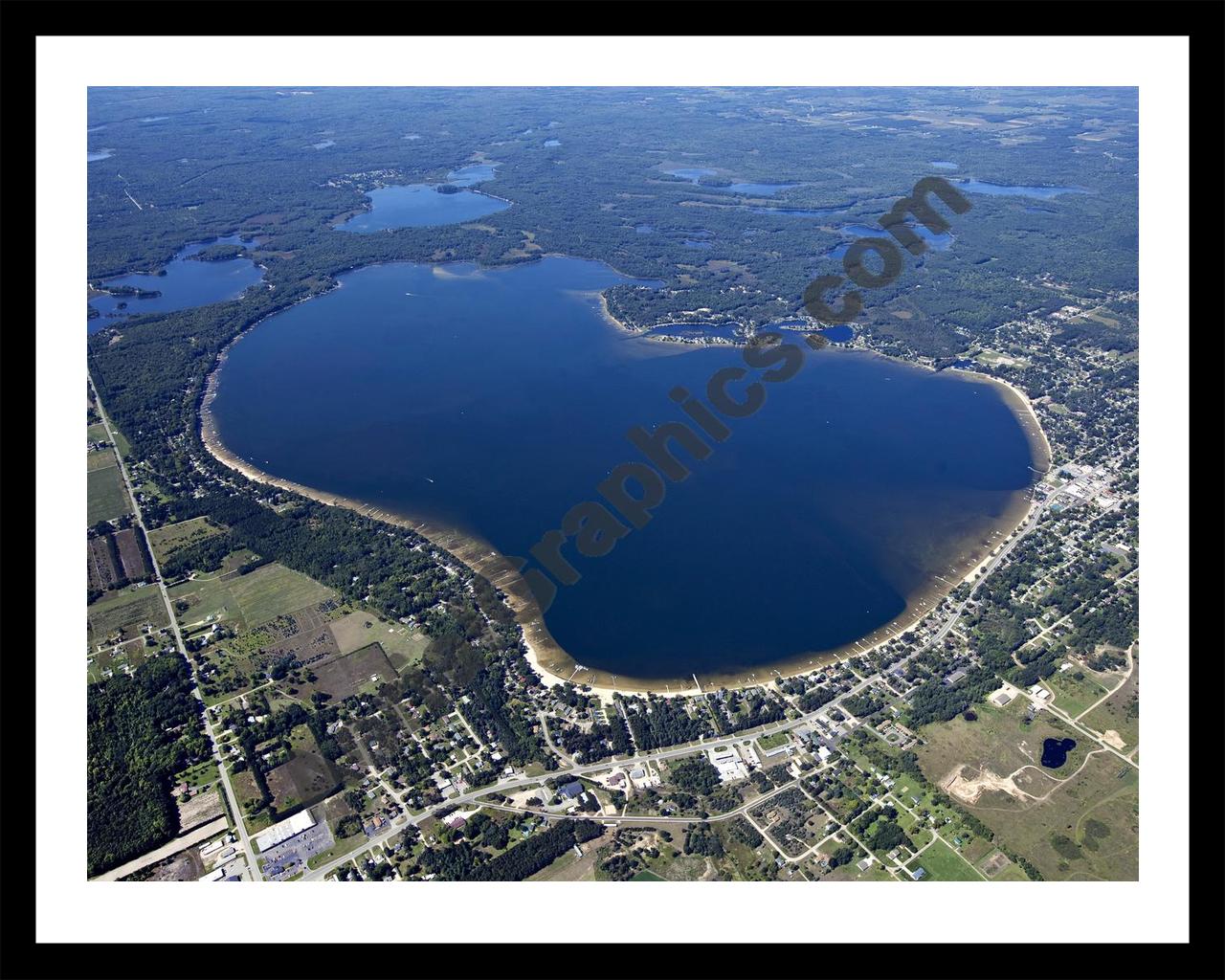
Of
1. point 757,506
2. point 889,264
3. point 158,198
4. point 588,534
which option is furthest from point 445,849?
point 158,198

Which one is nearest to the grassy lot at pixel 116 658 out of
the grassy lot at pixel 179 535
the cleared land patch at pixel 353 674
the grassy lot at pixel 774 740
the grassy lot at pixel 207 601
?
the grassy lot at pixel 207 601

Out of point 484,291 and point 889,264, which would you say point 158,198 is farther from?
point 889,264

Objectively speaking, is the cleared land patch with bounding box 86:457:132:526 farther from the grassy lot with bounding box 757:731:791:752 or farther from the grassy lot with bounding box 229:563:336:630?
the grassy lot with bounding box 757:731:791:752

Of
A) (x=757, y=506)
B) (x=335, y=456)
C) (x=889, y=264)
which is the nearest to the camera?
(x=757, y=506)

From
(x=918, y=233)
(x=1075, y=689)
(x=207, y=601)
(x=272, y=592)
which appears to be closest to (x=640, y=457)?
(x=272, y=592)

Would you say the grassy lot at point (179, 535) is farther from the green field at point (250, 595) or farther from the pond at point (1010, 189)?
the pond at point (1010, 189)

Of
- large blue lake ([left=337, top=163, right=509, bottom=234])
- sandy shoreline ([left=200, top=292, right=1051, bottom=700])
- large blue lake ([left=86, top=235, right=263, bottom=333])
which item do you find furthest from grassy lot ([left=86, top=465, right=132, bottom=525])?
large blue lake ([left=337, top=163, right=509, bottom=234])
